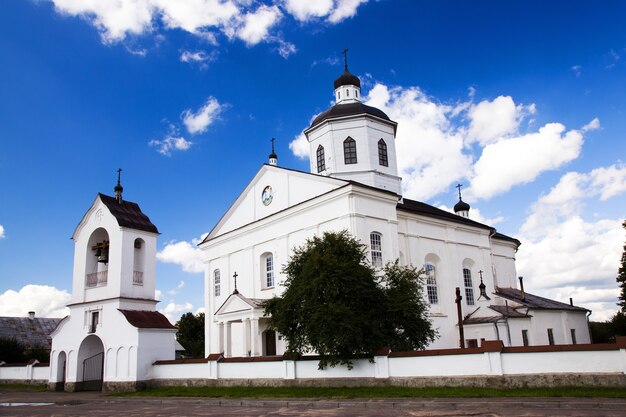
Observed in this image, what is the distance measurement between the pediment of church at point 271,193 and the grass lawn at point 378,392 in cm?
1034

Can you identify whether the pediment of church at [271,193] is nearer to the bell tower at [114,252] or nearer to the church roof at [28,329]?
the bell tower at [114,252]

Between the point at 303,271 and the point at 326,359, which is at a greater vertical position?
the point at 303,271

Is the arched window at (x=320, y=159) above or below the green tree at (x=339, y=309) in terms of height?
above

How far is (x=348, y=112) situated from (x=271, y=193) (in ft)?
21.8

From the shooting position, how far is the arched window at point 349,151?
30500 millimetres

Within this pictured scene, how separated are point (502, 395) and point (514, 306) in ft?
59.7

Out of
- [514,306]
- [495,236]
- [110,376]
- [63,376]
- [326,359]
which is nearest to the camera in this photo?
[326,359]

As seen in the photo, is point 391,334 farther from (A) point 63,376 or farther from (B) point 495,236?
(B) point 495,236

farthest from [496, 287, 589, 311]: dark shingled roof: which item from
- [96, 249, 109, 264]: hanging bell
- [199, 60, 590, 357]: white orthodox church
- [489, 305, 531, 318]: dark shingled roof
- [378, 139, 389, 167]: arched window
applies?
[96, 249, 109, 264]: hanging bell

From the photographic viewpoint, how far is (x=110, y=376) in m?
23.6

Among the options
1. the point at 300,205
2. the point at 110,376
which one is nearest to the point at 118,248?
the point at 110,376

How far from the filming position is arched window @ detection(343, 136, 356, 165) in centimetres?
3050

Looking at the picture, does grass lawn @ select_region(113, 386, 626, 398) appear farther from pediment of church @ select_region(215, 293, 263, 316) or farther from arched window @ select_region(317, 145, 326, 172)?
arched window @ select_region(317, 145, 326, 172)

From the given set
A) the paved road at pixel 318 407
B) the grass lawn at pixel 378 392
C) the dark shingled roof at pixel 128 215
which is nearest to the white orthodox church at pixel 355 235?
the grass lawn at pixel 378 392
